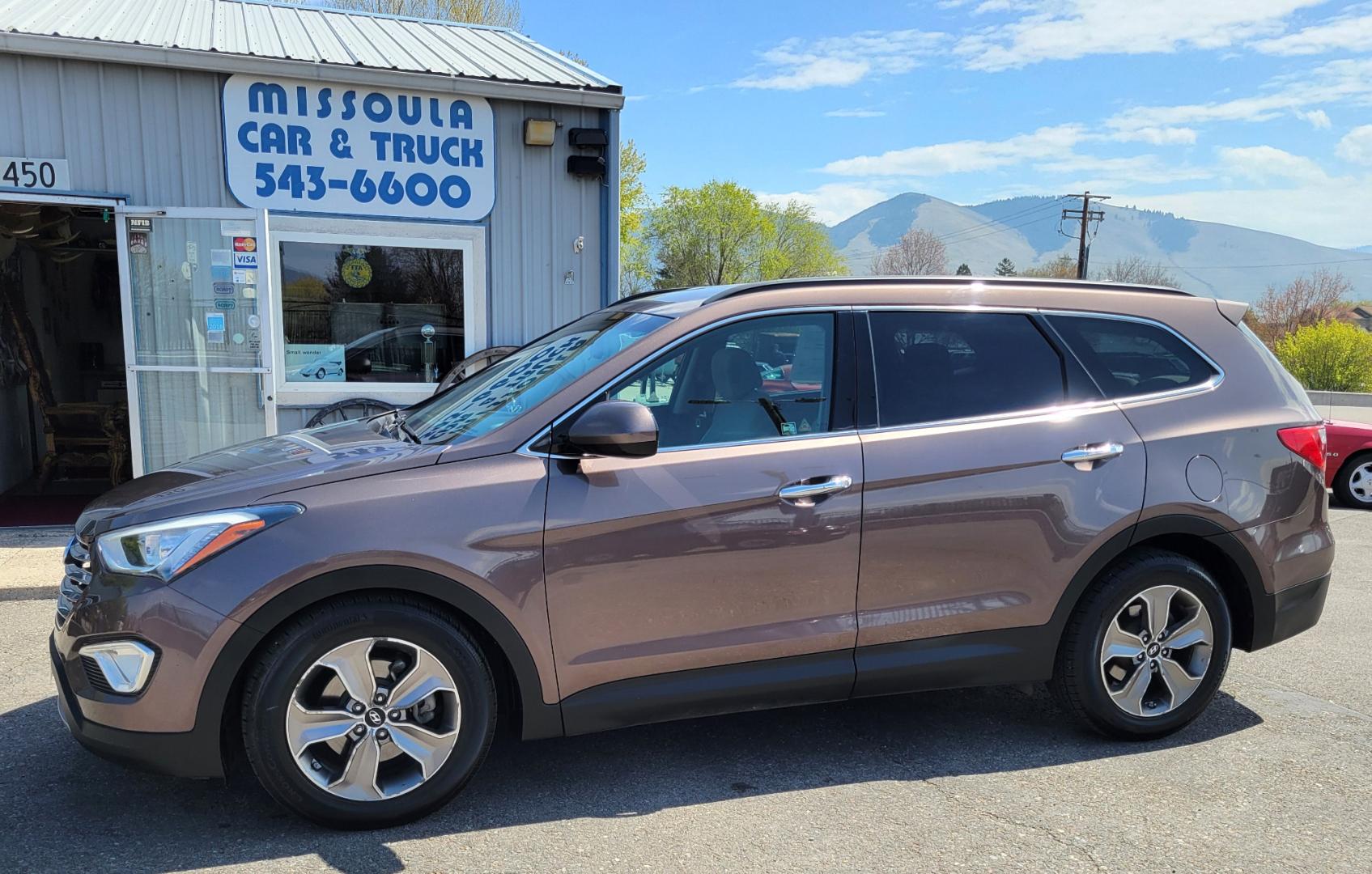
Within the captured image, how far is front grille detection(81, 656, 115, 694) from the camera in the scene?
280 cm

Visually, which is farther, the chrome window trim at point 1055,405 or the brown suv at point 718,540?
the chrome window trim at point 1055,405

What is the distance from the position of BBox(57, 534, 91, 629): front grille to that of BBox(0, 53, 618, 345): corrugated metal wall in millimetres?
5381

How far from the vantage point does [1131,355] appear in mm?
3779

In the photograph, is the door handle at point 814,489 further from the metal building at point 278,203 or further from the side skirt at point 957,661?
the metal building at point 278,203

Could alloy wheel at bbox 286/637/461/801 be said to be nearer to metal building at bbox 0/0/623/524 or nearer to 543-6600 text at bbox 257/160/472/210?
metal building at bbox 0/0/623/524

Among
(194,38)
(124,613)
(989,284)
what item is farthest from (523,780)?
(194,38)

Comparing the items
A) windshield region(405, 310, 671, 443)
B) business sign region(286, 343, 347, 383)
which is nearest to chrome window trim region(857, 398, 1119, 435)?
windshield region(405, 310, 671, 443)

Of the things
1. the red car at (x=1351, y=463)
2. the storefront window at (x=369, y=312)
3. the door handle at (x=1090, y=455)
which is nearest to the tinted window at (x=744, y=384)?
the door handle at (x=1090, y=455)

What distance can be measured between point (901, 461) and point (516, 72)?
635 centimetres

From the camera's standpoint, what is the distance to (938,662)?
11.3 feet

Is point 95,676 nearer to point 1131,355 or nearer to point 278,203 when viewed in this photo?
point 1131,355

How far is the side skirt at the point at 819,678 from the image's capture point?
314 cm

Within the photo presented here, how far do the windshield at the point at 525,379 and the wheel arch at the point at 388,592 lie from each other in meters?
0.53

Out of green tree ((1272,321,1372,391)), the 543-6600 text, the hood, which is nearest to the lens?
the hood
